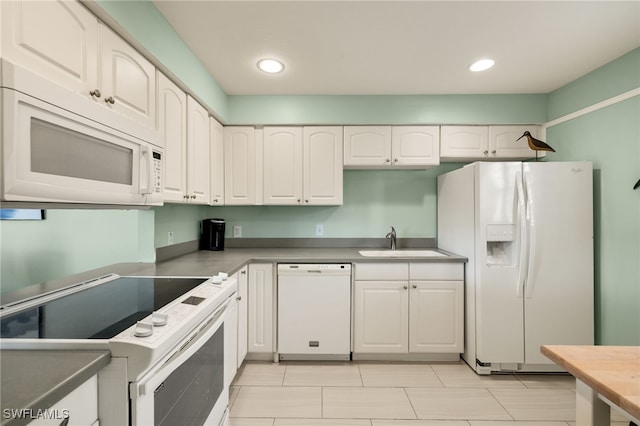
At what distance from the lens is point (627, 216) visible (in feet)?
6.79

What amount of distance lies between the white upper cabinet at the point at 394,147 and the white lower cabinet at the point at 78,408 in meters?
2.41

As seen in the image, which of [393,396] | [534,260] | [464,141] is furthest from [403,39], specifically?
[393,396]

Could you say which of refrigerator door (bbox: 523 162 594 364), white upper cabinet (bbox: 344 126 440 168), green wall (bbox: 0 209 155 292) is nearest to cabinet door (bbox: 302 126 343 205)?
white upper cabinet (bbox: 344 126 440 168)

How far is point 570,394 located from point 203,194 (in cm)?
308

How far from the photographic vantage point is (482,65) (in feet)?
7.36

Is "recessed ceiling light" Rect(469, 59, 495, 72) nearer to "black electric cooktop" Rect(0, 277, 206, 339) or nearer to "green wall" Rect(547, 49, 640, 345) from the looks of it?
"green wall" Rect(547, 49, 640, 345)

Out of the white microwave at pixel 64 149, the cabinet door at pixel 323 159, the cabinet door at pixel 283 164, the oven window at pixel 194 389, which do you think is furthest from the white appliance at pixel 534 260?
the white microwave at pixel 64 149

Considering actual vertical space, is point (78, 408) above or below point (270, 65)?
below

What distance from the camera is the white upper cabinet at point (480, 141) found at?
9.19 ft

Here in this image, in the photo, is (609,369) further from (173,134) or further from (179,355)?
(173,134)

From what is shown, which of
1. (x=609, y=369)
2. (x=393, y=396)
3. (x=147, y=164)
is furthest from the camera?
(x=393, y=396)

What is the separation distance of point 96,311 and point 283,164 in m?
1.98

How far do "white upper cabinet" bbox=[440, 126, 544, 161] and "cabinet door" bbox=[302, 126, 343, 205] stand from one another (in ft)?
3.35

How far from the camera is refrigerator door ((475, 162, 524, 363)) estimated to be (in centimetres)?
224
